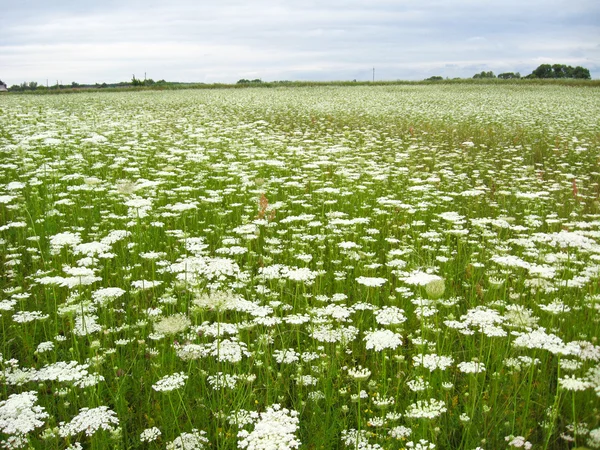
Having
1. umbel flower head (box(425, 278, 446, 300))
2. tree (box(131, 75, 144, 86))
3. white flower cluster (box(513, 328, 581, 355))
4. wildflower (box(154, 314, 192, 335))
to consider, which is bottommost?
white flower cluster (box(513, 328, 581, 355))

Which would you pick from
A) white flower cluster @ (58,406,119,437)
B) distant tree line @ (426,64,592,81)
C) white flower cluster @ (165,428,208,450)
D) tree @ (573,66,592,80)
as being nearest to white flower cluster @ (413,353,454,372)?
white flower cluster @ (165,428,208,450)

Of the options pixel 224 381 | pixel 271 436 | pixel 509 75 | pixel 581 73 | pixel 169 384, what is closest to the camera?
pixel 271 436

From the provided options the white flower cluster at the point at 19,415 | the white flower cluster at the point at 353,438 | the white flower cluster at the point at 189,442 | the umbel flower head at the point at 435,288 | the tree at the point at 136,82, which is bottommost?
the white flower cluster at the point at 353,438

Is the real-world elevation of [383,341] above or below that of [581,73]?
below

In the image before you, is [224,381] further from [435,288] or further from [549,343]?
[549,343]

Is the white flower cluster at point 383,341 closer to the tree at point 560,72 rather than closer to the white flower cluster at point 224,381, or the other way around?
the white flower cluster at point 224,381

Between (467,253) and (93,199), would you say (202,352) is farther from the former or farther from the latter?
(93,199)

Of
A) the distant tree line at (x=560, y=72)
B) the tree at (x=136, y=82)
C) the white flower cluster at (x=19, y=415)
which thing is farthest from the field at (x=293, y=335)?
the distant tree line at (x=560, y=72)

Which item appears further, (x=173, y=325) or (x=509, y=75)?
(x=509, y=75)

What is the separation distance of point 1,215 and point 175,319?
5624mm

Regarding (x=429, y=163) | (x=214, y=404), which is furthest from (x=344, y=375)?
(x=429, y=163)

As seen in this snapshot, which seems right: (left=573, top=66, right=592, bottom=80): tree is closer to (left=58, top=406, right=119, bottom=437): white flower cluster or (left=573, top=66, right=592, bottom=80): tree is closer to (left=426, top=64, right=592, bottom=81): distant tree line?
(left=426, top=64, right=592, bottom=81): distant tree line

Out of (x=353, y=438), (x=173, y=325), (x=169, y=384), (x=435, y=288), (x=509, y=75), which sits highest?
(x=509, y=75)

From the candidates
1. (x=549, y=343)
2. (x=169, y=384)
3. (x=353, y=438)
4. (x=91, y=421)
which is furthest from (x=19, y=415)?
(x=549, y=343)
